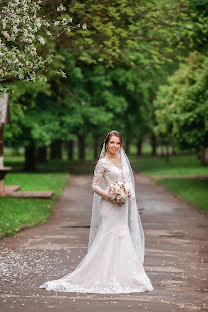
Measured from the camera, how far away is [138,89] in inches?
1781

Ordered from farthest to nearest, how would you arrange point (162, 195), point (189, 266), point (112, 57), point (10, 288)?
point (162, 195) → point (112, 57) → point (189, 266) → point (10, 288)

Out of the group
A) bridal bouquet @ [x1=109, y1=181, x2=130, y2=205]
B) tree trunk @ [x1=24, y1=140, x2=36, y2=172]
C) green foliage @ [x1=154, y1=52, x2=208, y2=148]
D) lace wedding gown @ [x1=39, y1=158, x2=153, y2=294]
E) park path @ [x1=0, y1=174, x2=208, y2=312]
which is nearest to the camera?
park path @ [x1=0, y1=174, x2=208, y2=312]

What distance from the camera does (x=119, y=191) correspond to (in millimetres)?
8711

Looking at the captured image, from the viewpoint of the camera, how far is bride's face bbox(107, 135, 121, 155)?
349 inches

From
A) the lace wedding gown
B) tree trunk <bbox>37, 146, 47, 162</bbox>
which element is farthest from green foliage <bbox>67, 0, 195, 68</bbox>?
tree trunk <bbox>37, 146, 47, 162</bbox>

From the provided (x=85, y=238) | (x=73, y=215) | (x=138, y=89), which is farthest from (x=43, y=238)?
(x=138, y=89)

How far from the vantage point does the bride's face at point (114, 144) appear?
887cm

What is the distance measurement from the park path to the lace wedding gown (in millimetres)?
247

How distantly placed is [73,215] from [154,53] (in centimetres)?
554

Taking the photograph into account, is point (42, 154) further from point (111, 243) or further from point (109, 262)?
point (109, 262)

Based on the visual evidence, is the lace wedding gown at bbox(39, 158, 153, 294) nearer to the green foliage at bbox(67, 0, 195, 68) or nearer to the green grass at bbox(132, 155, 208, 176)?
the green foliage at bbox(67, 0, 195, 68)

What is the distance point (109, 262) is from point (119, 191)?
100cm

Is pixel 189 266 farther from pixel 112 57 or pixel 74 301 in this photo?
pixel 112 57

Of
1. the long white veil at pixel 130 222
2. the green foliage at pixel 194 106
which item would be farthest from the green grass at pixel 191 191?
the long white veil at pixel 130 222
